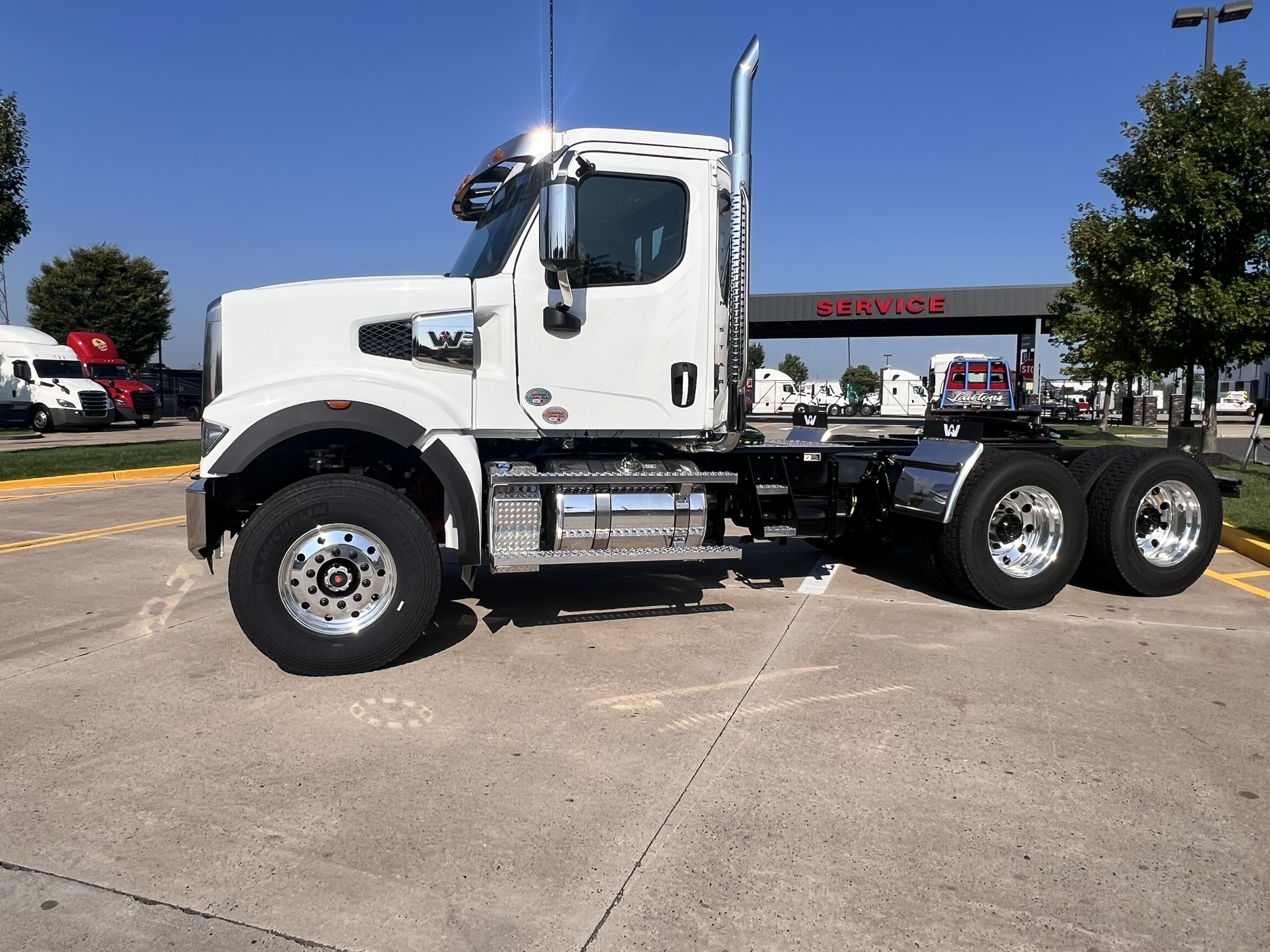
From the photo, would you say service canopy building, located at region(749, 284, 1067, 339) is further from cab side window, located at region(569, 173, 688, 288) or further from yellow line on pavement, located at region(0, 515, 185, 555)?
cab side window, located at region(569, 173, 688, 288)

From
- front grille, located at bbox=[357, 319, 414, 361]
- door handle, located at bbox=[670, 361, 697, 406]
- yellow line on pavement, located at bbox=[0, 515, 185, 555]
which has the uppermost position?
front grille, located at bbox=[357, 319, 414, 361]

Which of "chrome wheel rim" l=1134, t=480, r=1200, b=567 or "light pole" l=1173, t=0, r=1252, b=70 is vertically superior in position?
"light pole" l=1173, t=0, r=1252, b=70

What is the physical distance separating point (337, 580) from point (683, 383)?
2.26 metres

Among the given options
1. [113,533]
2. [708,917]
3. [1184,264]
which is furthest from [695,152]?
[1184,264]

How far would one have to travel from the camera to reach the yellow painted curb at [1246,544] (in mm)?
7746

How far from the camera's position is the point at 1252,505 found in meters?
10.2

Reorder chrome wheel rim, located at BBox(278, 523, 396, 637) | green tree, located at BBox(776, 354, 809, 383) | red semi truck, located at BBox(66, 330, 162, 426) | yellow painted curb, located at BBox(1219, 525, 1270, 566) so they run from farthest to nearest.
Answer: green tree, located at BBox(776, 354, 809, 383)
red semi truck, located at BBox(66, 330, 162, 426)
yellow painted curb, located at BBox(1219, 525, 1270, 566)
chrome wheel rim, located at BBox(278, 523, 396, 637)

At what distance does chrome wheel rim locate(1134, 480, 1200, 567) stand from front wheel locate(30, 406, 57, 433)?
91.7ft

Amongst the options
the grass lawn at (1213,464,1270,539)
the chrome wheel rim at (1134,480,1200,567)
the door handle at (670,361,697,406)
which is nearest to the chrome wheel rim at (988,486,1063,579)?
the chrome wheel rim at (1134,480,1200,567)

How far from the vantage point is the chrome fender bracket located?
5906mm

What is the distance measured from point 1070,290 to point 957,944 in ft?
68.5

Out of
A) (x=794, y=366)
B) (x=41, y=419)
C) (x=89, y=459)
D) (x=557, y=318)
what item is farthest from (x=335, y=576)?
(x=794, y=366)

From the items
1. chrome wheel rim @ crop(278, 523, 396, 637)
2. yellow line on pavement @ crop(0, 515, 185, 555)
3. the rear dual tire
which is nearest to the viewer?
chrome wheel rim @ crop(278, 523, 396, 637)

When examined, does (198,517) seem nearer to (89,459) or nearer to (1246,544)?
(1246,544)
